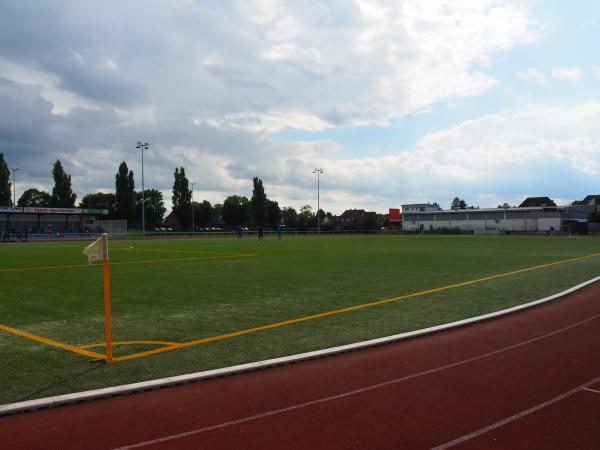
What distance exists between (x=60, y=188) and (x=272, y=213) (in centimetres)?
4436

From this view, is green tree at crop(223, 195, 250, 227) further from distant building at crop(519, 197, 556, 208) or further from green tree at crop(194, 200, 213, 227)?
distant building at crop(519, 197, 556, 208)

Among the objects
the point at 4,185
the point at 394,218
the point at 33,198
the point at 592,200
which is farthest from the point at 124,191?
the point at 592,200

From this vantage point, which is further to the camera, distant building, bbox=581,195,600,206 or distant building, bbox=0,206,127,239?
distant building, bbox=581,195,600,206

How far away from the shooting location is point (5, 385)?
544 cm

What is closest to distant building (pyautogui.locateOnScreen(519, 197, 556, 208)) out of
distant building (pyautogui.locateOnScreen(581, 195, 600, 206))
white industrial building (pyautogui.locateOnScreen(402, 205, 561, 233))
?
distant building (pyautogui.locateOnScreen(581, 195, 600, 206))

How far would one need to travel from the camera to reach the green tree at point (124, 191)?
91812 mm

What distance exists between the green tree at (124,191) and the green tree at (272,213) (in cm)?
3053

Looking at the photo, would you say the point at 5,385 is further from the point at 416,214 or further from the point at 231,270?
the point at 416,214

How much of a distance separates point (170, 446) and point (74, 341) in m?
4.26

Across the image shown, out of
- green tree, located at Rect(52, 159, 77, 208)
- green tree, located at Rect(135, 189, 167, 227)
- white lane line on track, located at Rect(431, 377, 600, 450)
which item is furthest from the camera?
green tree, located at Rect(135, 189, 167, 227)

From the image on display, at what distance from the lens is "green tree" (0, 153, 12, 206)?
84.0 m

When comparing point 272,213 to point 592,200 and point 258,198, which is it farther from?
point 592,200

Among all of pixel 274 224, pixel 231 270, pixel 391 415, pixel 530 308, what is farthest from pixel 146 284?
pixel 274 224

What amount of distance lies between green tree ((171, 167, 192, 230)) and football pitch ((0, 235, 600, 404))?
77143 millimetres
